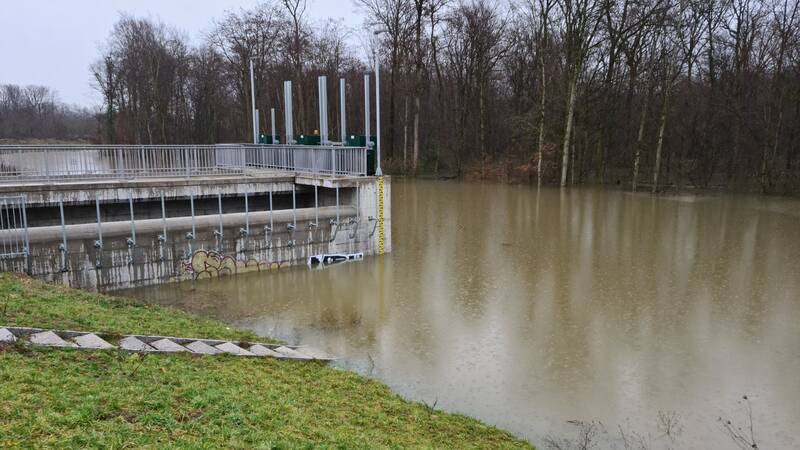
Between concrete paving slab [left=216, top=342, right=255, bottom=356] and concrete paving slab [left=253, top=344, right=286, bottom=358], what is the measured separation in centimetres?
15

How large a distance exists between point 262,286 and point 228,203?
4.65m

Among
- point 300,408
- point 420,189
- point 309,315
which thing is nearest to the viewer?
point 300,408

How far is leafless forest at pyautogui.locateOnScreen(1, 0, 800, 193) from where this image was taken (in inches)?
1352

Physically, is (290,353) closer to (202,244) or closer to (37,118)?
(202,244)

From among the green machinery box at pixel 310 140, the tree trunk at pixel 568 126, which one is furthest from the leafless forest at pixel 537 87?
the green machinery box at pixel 310 140

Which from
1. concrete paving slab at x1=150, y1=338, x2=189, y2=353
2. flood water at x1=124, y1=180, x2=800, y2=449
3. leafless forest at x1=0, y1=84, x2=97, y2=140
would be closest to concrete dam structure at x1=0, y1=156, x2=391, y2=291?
flood water at x1=124, y1=180, x2=800, y2=449

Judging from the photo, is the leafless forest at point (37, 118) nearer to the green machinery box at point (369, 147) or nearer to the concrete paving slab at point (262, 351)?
the green machinery box at point (369, 147)

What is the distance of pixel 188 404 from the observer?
5.83m

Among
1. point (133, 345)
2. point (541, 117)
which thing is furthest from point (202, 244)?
point (541, 117)

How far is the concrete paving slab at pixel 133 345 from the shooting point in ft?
25.1

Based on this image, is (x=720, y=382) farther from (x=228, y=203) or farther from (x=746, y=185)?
(x=746, y=185)

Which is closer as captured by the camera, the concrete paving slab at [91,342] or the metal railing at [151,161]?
the concrete paving slab at [91,342]

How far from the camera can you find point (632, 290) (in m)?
14.6

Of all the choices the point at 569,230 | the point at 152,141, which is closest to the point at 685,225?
the point at 569,230
